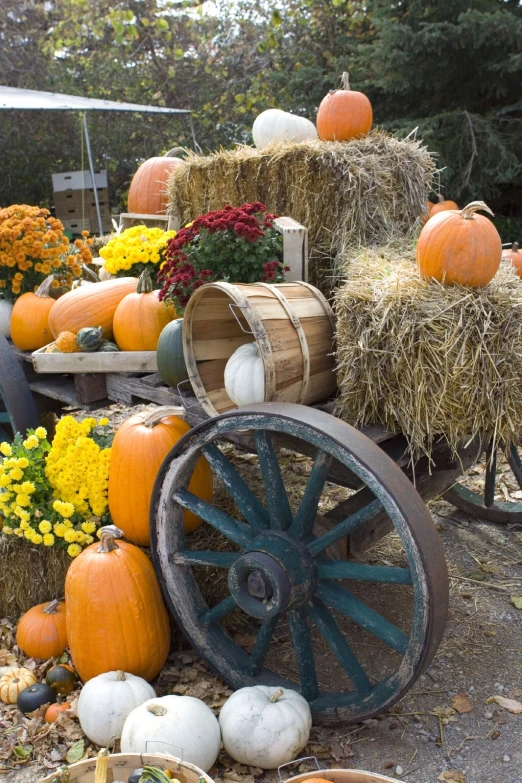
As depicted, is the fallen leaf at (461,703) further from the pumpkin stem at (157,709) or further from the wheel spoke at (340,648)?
the pumpkin stem at (157,709)

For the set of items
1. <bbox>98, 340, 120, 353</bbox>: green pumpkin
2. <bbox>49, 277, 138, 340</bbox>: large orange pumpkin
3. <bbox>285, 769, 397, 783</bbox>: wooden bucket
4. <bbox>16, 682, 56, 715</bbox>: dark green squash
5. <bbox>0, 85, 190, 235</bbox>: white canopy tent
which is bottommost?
<bbox>16, 682, 56, 715</bbox>: dark green squash

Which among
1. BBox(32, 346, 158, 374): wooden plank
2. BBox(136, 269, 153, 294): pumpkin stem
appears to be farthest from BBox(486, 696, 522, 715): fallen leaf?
BBox(136, 269, 153, 294): pumpkin stem

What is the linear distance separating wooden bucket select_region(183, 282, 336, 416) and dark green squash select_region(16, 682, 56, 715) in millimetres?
1182

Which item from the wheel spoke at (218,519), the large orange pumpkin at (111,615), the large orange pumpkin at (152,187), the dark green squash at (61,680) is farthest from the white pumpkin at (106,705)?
the large orange pumpkin at (152,187)

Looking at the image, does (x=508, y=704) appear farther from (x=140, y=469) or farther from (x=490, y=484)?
(x=140, y=469)

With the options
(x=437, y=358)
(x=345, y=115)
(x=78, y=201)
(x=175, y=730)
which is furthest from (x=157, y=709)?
(x=78, y=201)

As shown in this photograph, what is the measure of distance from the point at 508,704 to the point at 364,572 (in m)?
0.89

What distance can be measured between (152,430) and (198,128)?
1087 cm

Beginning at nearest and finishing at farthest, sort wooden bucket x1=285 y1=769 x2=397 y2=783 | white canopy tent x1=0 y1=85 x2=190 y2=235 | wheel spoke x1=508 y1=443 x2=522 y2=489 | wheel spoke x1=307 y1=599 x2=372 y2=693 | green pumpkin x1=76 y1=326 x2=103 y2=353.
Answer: wooden bucket x1=285 y1=769 x2=397 y2=783 < wheel spoke x1=307 y1=599 x2=372 y2=693 < green pumpkin x1=76 y1=326 x2=103 y2=353 < wheel spoke x1=508 y1=443 x2=522 y2=489 < white canopy tent x1=0 y1=85 x2=190 y2=235

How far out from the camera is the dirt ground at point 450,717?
2197 millimetres

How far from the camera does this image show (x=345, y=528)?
83.0 inches

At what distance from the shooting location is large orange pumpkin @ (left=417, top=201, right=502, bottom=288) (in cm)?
234

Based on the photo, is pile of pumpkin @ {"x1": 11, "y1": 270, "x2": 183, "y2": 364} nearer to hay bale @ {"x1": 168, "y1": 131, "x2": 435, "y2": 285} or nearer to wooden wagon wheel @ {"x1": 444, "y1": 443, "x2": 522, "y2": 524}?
hay bale @ {"x1": 168, "y1": 131, "x2": 435, "y2": 285}

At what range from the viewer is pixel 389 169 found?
3434 mm
